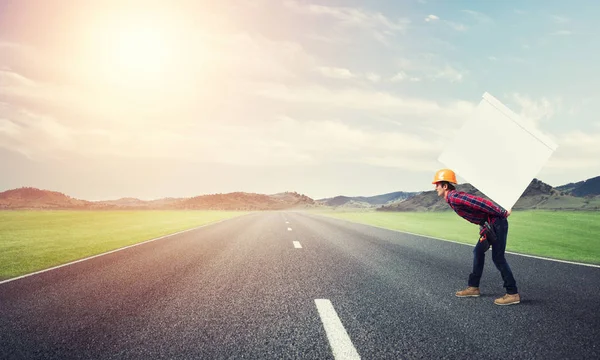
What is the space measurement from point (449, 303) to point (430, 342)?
180 centimetres

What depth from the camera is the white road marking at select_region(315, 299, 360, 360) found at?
3.31 m

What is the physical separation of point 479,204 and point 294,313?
316 centimetres

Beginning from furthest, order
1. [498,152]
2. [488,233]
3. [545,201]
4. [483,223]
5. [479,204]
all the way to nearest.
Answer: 1. [545,201]
2. [483,223]
3. [488,233]
4. [479,204]
5. [498,152]

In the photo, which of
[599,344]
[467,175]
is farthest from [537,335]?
[467,175]

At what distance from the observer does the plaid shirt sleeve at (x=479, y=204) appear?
5484 mm

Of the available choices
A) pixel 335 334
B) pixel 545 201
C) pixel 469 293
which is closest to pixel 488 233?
pixel 469 293

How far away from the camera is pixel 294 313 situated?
4699 millimetres

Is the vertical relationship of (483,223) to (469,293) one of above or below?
above

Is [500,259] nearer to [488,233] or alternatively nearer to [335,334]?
[488,233]

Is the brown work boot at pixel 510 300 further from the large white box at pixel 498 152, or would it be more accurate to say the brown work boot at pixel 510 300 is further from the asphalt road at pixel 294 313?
the large white box at pixel 498 152

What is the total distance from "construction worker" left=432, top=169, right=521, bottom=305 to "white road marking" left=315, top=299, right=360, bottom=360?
226 cm

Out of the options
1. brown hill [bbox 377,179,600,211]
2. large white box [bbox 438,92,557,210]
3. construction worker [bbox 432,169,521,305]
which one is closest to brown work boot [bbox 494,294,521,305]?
construction worker [bbox 432,169,521,305]

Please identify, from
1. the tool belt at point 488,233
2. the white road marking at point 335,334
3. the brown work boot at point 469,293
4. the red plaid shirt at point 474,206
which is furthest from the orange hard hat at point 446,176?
the white road marking at point 335,334

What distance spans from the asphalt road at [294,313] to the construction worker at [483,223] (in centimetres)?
26
